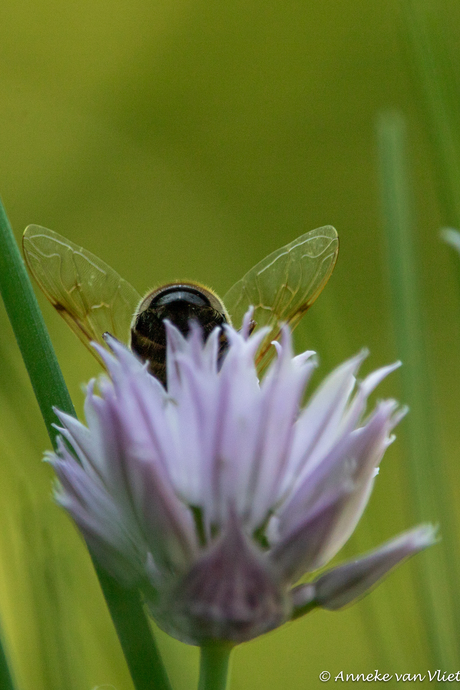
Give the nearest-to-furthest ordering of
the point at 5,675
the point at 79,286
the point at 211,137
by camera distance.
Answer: the point at 5,675 < the point at 79,286 < the point at 211,137

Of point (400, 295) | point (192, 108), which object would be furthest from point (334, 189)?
point (400, 295)

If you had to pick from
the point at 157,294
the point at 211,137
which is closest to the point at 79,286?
the point at 157,294

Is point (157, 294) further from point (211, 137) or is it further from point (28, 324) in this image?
point (211, 137)

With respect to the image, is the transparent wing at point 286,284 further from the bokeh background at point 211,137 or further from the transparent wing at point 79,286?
the bokeh background at point 211,137

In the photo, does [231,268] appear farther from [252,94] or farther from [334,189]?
[252,94]

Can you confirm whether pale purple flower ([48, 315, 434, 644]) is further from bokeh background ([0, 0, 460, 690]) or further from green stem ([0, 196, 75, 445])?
bokeh background ([0, 0, 460, 690])

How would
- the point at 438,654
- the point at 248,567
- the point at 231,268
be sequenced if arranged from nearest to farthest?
the point at 248,567 < the point at 438,654 < the point at 231,268
